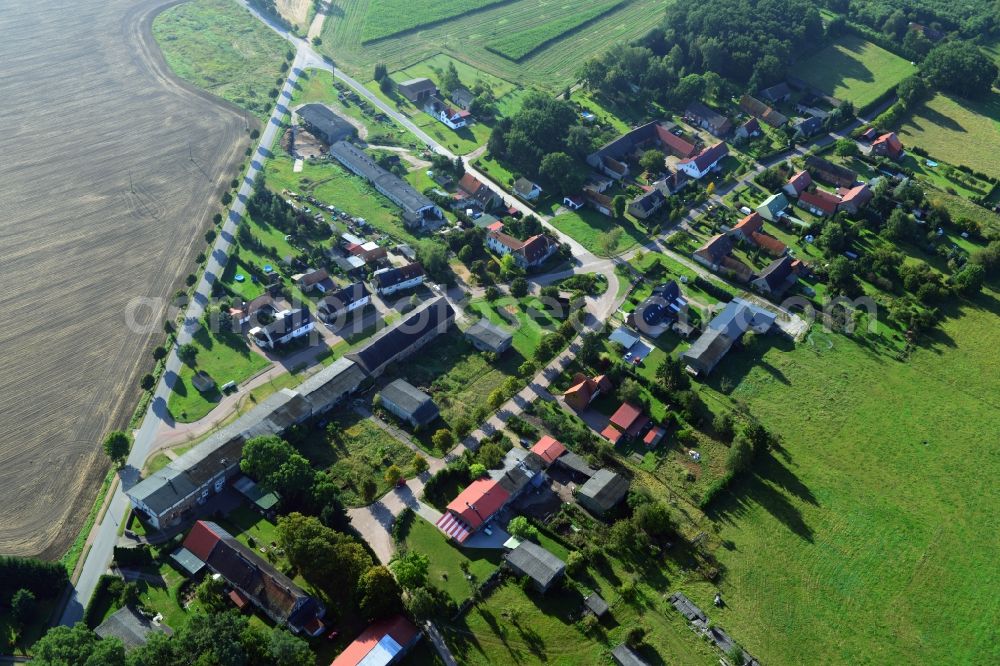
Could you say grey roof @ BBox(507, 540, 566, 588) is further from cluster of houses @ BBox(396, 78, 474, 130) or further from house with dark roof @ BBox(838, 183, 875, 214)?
cluster of houses @ BBox(396, 78, 474, 130)

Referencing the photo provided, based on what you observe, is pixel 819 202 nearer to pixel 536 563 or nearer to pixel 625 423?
pixel 625 423

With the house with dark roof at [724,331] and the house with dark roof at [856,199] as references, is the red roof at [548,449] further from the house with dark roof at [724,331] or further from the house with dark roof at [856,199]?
the house with dark roof at [856,199]

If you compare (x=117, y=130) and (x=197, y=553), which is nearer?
(x=197, y=553)

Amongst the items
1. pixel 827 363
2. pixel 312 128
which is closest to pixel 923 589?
pixel 827 363

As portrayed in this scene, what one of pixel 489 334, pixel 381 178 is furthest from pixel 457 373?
pixel 381 178

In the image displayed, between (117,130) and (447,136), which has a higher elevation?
(447,136)

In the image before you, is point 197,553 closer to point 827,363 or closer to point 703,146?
point 827,363
